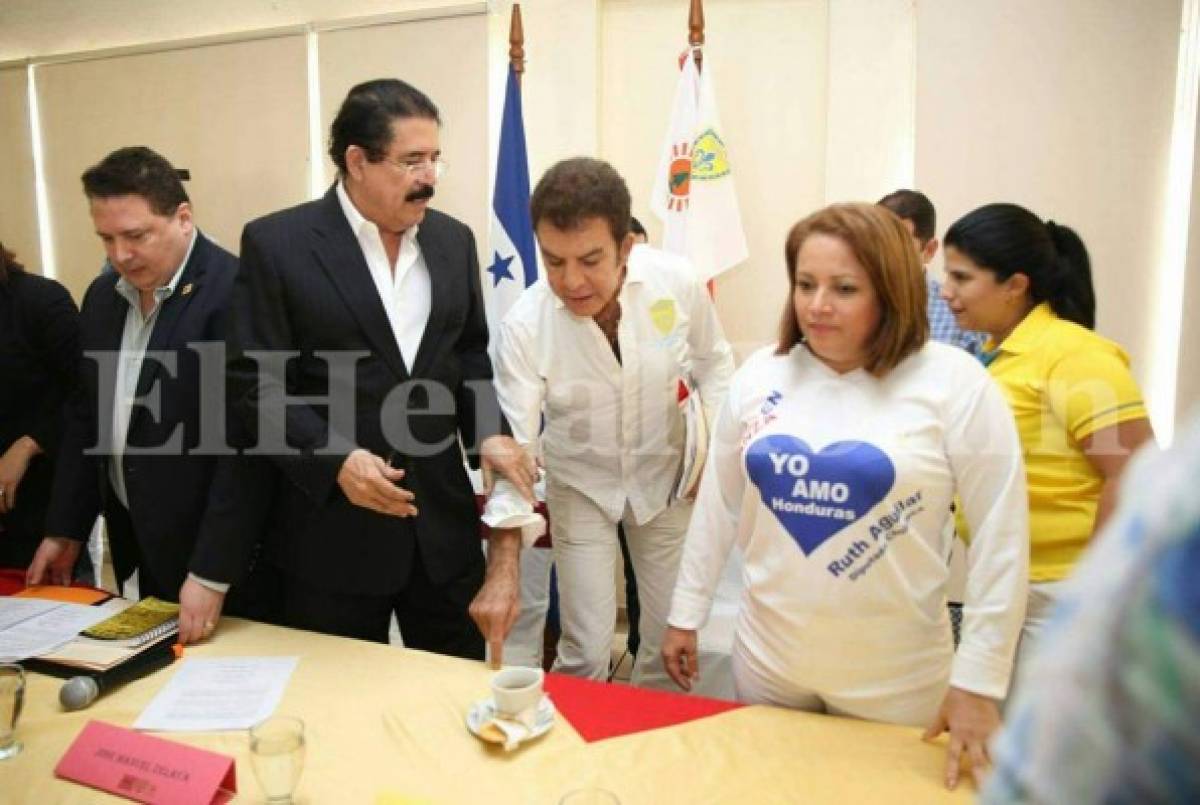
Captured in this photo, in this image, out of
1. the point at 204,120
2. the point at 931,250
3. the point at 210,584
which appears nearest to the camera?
the point at 210,584

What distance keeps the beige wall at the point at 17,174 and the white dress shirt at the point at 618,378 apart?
4.04 meters

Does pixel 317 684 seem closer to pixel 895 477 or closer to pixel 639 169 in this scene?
pixel 895 477

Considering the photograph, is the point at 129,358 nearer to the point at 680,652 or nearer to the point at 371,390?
the point at 371,390

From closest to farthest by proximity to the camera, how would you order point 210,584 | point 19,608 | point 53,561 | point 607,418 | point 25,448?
point 210,584 < point 19,608 < point 53,561 < point 607,418 < point 25,448

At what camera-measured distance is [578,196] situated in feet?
5.79

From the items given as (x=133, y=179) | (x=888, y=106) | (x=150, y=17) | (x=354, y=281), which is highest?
(x=150, y=17)

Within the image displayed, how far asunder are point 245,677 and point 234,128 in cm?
356

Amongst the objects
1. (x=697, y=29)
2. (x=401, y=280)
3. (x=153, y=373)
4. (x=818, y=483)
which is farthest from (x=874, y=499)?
(x=697, y=29)

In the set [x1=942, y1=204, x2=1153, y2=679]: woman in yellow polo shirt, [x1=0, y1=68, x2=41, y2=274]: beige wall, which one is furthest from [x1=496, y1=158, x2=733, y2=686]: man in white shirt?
[x1=0, y1=68, x2=41, y2=274]: beige wall

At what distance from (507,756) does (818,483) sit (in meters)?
0.62

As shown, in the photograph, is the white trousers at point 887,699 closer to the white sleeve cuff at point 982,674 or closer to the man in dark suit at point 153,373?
the white sleeve cuff at point 982,674

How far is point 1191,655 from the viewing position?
0.82ft

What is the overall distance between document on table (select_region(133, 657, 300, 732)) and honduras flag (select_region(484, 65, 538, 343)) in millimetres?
2148

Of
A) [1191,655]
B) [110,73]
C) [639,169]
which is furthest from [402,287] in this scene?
[110,73]
